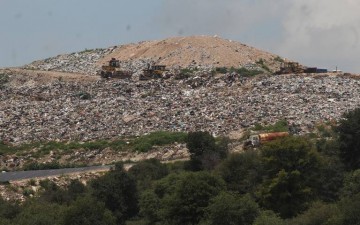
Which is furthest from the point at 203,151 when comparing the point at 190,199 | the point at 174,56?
the point at 174,56

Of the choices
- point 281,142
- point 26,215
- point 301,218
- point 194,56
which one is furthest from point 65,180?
point 194,56

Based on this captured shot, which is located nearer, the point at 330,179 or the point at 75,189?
the point at 330,179

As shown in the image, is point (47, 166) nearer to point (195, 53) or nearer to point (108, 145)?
point (108, 145)

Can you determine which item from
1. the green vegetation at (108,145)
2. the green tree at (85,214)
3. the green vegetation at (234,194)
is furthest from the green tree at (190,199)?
the green vegetation at (108,145)

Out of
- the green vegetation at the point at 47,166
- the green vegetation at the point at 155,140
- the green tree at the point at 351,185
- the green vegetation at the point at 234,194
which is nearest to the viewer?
the green vegetation at the point at 234,194

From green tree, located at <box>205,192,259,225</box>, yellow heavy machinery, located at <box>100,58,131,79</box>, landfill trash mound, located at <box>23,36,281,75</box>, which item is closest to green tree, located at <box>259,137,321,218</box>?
green tree, located at <box>205,192,259,225</box>

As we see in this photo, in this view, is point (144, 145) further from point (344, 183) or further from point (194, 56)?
point (194, 56)

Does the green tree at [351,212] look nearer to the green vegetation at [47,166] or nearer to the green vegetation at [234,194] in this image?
the green vegetation at [234,194]
